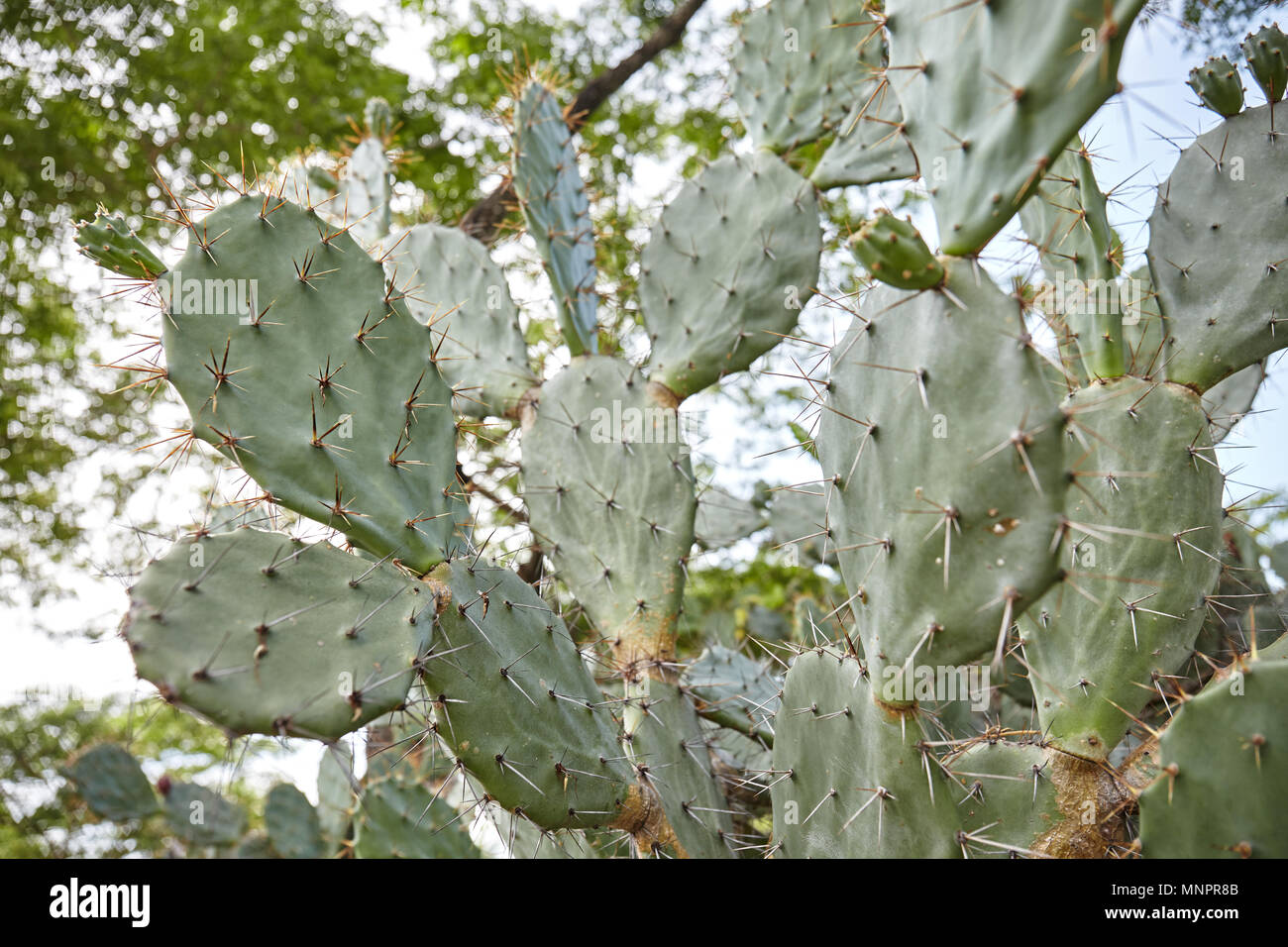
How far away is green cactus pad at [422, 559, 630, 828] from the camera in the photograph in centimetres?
139

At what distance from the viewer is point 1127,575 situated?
1.52 meters

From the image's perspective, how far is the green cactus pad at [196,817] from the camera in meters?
3.28

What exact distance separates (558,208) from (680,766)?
1.47m

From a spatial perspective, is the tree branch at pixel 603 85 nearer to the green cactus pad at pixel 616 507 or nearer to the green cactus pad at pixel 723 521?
the green cactus pad at pixel 723 521

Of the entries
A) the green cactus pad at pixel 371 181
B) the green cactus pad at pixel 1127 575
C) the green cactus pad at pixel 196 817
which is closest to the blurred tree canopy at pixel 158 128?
the green cactus pad at pixel 371 181

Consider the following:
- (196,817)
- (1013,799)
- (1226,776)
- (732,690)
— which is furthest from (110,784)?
(1226,776)

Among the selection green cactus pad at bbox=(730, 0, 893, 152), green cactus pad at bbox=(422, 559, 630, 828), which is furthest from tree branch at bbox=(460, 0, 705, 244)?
green cactus pad at bbox=(422, 559, 630, 828)

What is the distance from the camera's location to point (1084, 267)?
1.75m

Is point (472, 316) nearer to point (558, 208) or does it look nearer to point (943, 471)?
point (558, 208)

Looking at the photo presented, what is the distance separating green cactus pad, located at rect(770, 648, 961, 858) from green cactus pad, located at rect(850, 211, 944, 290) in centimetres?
61
